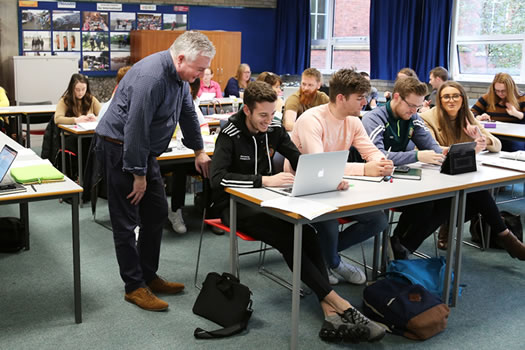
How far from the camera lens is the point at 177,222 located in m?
4.40

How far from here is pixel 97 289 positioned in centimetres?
329

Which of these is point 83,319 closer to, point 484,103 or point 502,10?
point 484,103

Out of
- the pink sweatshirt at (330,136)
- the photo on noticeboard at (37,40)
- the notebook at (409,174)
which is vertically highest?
the photo on noticeboard at (37,40)

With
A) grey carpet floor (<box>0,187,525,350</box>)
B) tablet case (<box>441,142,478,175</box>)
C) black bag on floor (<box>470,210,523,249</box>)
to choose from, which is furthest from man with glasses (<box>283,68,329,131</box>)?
tablet case (<box>441,142,478,175</box>)

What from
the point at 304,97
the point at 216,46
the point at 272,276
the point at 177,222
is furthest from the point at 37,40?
the point at 272,276

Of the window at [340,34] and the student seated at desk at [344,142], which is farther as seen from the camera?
the window at [340,34]

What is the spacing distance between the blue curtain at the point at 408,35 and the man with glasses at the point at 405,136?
472 cm

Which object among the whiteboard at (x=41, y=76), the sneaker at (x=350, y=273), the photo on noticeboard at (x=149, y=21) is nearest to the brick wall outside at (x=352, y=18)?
the photo on noticeboard at (x=149, y=21)

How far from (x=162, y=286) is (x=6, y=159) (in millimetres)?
1047

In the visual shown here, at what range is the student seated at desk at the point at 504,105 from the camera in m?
5.84

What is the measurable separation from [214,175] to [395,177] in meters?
1.02

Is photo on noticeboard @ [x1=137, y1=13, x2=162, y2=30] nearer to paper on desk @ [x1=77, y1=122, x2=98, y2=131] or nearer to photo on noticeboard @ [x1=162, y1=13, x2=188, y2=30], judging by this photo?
photo on noticeboard @ [x1=162, y1=13, x2=188, y2=30]

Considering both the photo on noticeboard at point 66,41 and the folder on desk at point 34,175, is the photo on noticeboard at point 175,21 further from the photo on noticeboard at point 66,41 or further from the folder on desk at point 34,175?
the folder on desk at point 34,175

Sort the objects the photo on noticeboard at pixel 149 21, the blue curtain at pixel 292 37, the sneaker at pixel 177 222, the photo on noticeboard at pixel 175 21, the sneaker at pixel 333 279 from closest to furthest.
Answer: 1. the sneaker at pixel 333 279
2. the sneaker at pixel 177 222
3. the photo on noticeboard at pixel 149 21
4. the photo on noticeboard at pixel 175 21
5. the blue curtain at pixel 292 37
